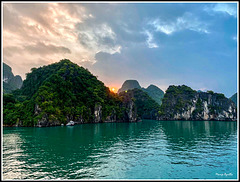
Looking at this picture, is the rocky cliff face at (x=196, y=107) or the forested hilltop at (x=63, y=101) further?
the rocky cliff face at (x=196, y=107)

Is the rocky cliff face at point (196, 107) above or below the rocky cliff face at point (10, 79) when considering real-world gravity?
below

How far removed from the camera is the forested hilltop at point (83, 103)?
225ft

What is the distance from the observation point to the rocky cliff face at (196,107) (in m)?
134

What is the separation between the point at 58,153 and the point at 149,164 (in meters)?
13.1

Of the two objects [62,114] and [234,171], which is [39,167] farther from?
[62,114]

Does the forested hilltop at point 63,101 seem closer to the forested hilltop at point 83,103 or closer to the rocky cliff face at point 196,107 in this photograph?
the forested hilltop at point 83,103

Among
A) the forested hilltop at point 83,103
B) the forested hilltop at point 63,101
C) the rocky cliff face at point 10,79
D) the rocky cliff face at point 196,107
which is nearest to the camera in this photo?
the forested hilltop at point 63,101

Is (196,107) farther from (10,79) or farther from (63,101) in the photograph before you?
(10,79)

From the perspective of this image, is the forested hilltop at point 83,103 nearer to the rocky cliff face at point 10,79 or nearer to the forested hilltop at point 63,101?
the forested hilltop at point 63,101

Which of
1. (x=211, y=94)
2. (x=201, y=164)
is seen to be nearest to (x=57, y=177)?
(x=201, y=164)

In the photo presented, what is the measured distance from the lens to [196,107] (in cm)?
13700

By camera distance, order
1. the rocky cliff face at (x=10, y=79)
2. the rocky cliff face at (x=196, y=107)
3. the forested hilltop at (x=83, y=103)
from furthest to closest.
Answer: the rocky cliff face at (x=10, y=79) → the rocky cliff face at (x=196, y=107) → the forested hilltop at (x=83, y=103)

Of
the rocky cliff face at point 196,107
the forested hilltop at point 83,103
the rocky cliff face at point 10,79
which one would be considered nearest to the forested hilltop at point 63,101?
the forested hilltop at point 83,103

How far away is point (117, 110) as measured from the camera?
4163 inches
